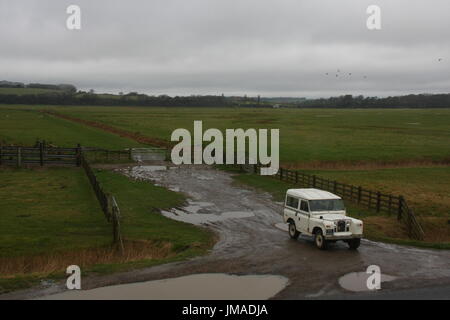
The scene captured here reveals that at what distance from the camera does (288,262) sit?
18.9 m

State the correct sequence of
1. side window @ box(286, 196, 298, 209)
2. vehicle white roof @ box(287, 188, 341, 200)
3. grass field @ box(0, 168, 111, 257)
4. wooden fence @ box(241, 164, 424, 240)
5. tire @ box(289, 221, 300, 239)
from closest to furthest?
grass field @ box(0, 168, 111, 257) < vehicle white roof @ box(287, 188, 341, 200) < tire @ box(289, 221, 300, 239) < side window @ box(286, 196, 298, 209) < wooden fence @ box(241, 164, 424, 240)

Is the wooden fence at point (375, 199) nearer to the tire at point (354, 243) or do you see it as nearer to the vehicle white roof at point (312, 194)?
the tire at point (354, 243)

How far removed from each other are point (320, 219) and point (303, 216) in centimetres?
122

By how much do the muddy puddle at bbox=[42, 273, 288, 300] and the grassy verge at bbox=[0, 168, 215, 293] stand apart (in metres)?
2.12

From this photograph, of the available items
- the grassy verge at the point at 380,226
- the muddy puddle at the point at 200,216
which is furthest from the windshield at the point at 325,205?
the muddy puddle at the point at 200,216

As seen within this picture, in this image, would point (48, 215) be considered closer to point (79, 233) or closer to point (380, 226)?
point (79, 233)

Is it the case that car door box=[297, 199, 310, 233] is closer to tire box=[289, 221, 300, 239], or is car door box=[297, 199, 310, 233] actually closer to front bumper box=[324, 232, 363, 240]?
tire box=[289, 221, 300, 239]

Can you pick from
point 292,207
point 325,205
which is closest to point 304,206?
point 325,205

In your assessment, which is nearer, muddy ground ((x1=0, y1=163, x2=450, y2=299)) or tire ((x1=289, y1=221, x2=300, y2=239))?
muddy ground ((x1=0, y1=163, x2=450, y2=299))

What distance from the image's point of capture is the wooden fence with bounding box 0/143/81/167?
46.3 metres

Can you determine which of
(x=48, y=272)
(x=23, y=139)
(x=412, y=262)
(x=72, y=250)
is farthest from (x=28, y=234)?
(x=23, y=139)

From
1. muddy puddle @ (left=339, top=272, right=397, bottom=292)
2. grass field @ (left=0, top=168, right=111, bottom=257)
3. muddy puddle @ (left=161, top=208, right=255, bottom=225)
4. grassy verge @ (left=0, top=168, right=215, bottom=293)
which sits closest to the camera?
muddy puddle @ (left=339, top=272, right=397, bottom=292)

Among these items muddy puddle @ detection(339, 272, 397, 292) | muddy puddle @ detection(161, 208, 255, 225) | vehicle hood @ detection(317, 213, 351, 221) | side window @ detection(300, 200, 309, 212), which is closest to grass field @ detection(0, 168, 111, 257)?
muddy puddle @ detection(161, 208, 255, 225)
